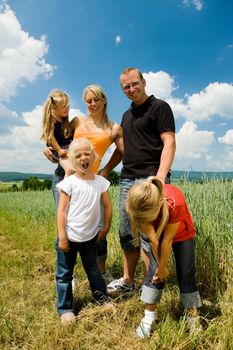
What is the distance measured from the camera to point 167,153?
2789mm

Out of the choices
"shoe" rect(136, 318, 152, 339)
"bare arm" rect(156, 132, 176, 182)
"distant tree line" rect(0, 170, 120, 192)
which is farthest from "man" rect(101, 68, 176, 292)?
"distant tree line" rect(0, 170, 120, 192)

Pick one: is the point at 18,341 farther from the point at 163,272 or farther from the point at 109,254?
the point at 109,254

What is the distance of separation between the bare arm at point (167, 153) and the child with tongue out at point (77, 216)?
0.51 metres

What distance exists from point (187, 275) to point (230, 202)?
1.10 metres

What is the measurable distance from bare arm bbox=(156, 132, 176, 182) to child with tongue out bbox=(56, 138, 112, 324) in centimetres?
51

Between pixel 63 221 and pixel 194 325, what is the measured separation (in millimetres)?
1212

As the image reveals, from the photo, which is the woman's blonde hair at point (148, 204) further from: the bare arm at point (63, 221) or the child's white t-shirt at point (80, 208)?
the bare arm at point (63, 221)

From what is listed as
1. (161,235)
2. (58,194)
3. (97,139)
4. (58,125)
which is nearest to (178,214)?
(161,235)

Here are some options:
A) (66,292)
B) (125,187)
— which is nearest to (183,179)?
(125,187)

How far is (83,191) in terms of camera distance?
2.83 m

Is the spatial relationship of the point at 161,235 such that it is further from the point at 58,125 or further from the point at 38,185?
the point at 38,185

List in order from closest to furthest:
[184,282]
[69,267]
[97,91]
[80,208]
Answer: [184,282], [80,208], [69,267], [97,91]

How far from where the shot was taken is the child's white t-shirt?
2820mm

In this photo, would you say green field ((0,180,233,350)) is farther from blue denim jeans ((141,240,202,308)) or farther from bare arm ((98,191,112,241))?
bare arm ((98,191,112,241))
